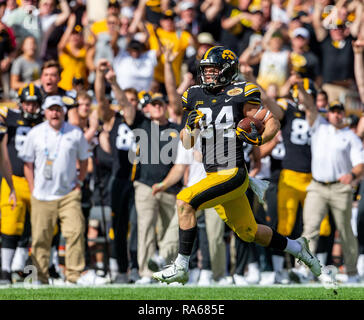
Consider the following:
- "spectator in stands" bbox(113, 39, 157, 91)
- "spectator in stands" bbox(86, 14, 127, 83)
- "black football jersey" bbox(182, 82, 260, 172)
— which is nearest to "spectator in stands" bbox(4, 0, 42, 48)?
"spectator in stands" bbox(86, 14, 127, 83)

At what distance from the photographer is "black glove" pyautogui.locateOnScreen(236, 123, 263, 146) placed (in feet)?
21.7

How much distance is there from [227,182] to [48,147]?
306 cm

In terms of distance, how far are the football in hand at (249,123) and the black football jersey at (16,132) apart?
11.4ft

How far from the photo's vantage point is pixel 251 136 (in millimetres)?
6605

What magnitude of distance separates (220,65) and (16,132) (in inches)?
135

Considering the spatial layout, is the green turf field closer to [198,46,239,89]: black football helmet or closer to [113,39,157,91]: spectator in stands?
[198,46,239,89]: black football helmet

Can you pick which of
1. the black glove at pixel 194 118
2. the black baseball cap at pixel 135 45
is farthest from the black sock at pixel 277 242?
Answer: the black baseball cap at pixel 135 45

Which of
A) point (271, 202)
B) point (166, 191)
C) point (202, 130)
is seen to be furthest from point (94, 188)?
point (202, 130)

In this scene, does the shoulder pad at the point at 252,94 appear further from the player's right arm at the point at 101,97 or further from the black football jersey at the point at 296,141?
the player's right arm at the point at 101,97

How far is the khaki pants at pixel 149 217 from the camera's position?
940cm

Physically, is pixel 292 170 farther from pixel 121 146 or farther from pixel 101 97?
pixel 101 97

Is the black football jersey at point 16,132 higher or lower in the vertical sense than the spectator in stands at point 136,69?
lower

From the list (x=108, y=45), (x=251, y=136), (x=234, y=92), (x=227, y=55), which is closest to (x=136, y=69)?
(x=108, y=45)

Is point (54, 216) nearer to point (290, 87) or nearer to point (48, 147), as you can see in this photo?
point (48, 147)
